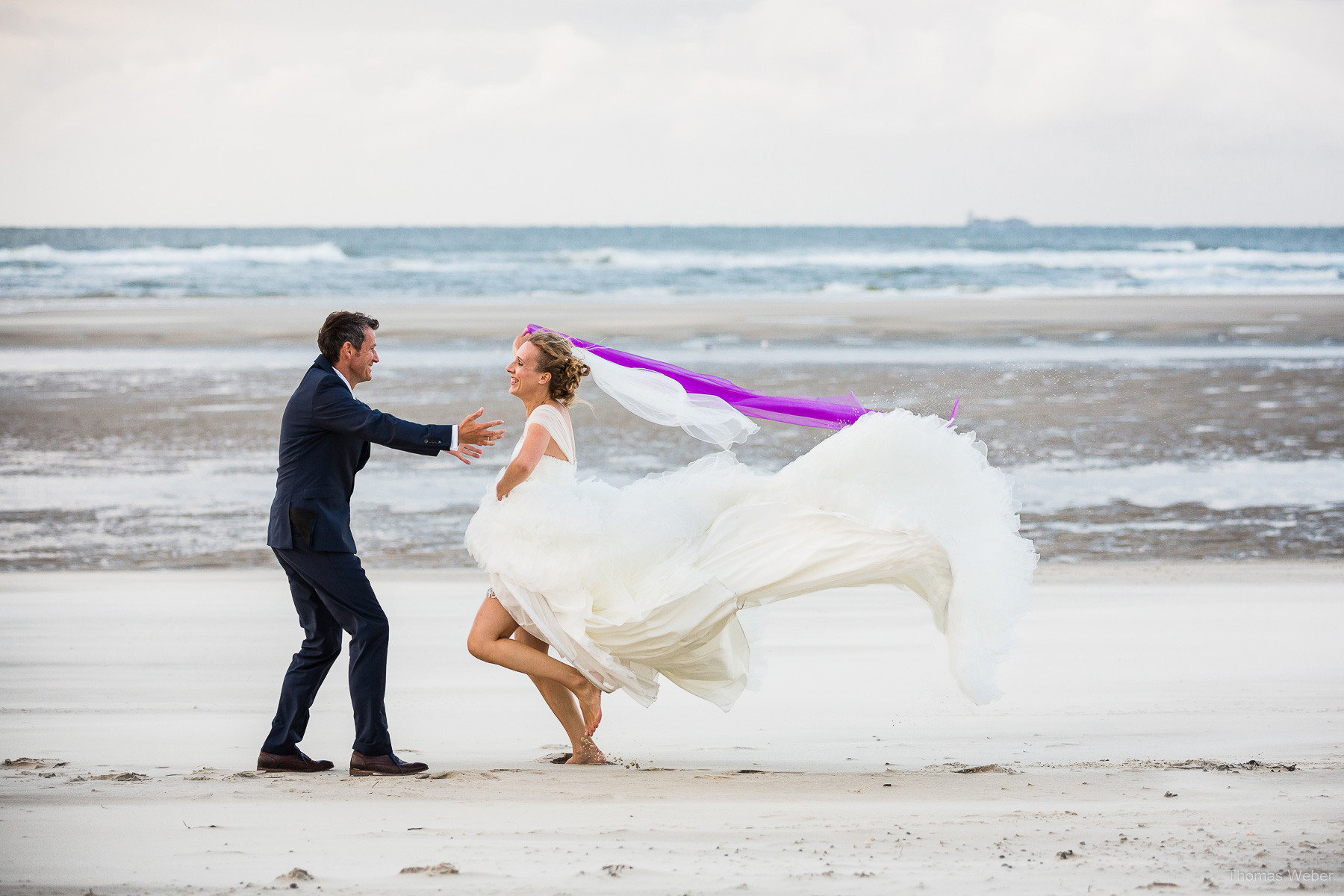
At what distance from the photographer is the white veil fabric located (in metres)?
5.35

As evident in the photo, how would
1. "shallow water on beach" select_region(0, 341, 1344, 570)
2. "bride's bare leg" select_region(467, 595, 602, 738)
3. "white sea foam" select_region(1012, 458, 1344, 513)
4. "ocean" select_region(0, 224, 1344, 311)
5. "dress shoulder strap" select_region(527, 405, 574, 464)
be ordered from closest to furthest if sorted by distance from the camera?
"bride's bare leg" select_region(467, 595, 602, 738), "dress shoulder strap" select_region(527, 405, 574, 464), "shallow water on beach" select_region(0, 341, 1344, 570), "white sea foam" select_region(1012, 458, 1344, 513), "ocean" select_region(0, 224, 1344, 311)

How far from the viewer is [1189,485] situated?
37.5ft

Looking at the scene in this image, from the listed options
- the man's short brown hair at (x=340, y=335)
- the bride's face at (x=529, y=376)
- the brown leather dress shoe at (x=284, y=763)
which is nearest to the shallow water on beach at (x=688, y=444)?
the bride's face at (x=529, y=376)

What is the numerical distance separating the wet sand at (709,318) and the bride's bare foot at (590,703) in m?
19.8

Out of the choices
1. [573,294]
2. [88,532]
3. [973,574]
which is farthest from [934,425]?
[573,294]

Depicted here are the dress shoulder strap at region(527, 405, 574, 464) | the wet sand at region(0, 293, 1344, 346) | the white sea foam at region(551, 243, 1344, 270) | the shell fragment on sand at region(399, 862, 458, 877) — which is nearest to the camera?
the shell fragment on sand at region(399, 862, 458, 877)

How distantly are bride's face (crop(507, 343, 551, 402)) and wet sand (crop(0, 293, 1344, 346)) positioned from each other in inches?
770

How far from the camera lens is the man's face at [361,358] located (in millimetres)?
4840

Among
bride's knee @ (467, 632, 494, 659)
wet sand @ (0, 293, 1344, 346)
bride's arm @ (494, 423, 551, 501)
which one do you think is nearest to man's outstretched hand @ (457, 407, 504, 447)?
bride's arm @ (494, 423, 551, 501)

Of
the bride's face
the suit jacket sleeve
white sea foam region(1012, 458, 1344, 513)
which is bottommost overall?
white sea foam region(1012, 458, 1344, 513)

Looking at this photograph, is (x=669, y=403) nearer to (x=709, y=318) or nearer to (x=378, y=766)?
(x=378, y=766)

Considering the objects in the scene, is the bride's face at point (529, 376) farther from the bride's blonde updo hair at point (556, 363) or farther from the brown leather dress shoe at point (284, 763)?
the brown leather dress shoe at point (284, 763)

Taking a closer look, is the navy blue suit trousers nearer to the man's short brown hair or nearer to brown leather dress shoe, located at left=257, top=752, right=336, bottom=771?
brown leather dress shoe, located at left=257, top=752, right=336, bottom=771

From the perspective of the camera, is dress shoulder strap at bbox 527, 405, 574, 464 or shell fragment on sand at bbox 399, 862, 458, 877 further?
dress shoulder strap at bbox 527, 405, 574, 464
